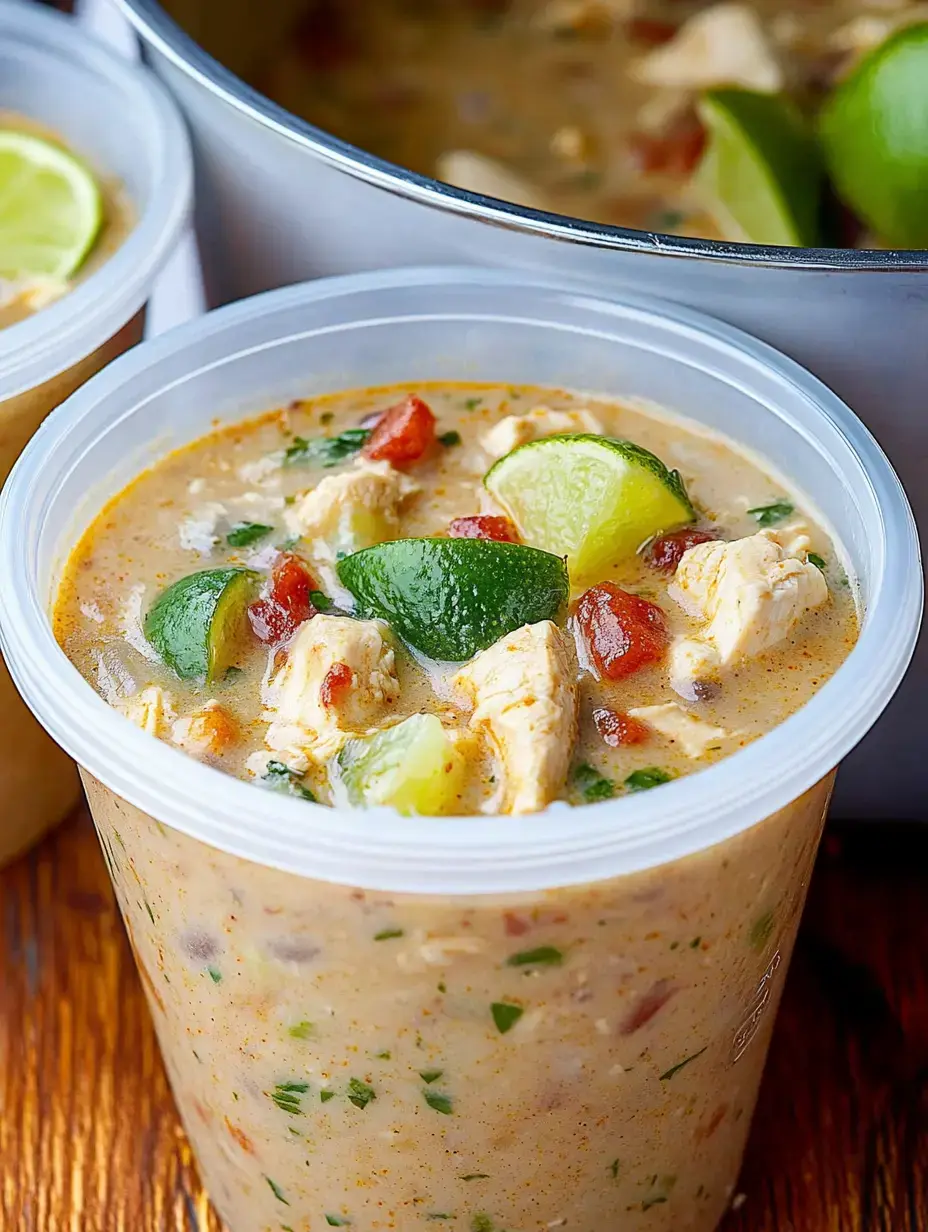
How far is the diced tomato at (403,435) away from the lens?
1287 mm

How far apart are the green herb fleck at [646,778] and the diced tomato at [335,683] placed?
0.19 m

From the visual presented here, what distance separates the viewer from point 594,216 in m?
1.74

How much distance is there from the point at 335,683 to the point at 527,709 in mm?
127

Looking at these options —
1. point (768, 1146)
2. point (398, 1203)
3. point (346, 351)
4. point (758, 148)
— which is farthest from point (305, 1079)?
point (758, 148)

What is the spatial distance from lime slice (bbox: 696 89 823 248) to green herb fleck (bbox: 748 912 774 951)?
2.25 ft

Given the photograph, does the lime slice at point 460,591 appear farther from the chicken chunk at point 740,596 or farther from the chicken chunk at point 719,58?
the chicken chunk at point 719,58

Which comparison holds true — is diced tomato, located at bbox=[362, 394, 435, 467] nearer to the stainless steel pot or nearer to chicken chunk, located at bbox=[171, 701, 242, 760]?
the stainless steel pot

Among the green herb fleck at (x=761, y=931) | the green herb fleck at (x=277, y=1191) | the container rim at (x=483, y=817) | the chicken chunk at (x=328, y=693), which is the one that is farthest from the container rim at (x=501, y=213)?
the green herb fleck at (x=277, y=1191)

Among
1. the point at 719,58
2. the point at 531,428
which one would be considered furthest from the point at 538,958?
the point at 719,58

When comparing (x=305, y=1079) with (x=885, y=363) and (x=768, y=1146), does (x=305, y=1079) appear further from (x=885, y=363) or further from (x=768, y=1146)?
(x=885, y=363)

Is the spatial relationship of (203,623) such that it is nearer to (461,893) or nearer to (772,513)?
(461,893)

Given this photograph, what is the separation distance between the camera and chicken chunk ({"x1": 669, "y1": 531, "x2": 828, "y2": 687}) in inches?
43.5

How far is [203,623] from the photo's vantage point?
43.7 inches

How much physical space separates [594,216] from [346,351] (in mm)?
479
